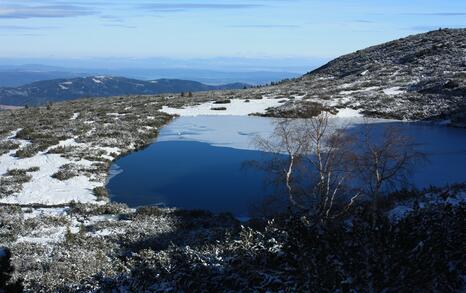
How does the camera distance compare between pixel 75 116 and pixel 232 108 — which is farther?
pixel 232 108

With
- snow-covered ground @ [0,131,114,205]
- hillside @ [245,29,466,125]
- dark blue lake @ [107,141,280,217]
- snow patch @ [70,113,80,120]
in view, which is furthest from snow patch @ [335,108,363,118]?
snow patch @ [70,113,80,120]

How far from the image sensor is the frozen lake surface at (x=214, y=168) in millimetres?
21438

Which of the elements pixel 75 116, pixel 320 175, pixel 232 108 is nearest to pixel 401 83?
pixel 232 108

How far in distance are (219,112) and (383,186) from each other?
25.8 meters

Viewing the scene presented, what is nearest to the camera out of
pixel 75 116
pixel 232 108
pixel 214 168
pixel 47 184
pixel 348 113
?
pixel 47 184

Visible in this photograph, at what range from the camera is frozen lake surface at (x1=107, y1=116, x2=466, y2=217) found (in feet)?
70.3

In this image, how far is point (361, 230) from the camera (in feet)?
30.8

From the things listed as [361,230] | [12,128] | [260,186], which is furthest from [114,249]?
[12,128]

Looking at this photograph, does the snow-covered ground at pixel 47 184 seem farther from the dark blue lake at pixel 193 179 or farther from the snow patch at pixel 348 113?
the snow patch at pixel 348 113

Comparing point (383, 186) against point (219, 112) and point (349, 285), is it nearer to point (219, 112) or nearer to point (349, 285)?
point (349, 285)

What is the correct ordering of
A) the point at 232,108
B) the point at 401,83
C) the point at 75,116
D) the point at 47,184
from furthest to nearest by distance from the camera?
the point at 401,83, the point at 232,108, the point at 75,116, the point at 47,184

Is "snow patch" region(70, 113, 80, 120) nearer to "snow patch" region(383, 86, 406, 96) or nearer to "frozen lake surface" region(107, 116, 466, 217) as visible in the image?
"frozen lake surface" region(107, 116, 466, 217)

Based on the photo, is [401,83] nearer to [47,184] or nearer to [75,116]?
[75,116]

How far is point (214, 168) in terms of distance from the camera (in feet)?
84.0
